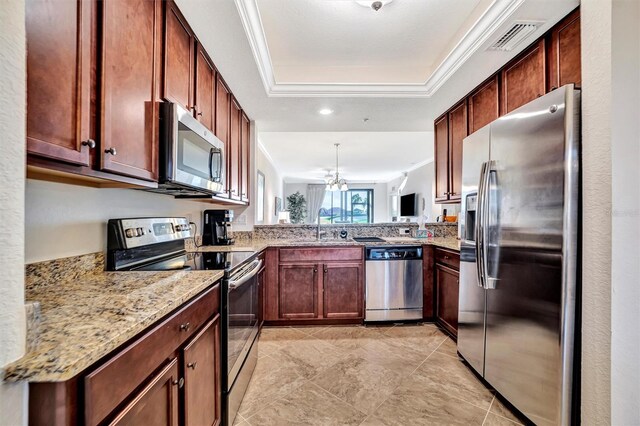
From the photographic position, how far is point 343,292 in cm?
288

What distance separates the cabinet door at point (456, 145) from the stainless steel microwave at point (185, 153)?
2240 millimetres

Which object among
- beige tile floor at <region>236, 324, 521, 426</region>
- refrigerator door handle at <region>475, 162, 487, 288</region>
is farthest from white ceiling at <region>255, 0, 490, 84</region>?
beige tile floor at <region>236, 324, 521, 426</region>

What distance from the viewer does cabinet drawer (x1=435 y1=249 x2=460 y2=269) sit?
2.45 metres

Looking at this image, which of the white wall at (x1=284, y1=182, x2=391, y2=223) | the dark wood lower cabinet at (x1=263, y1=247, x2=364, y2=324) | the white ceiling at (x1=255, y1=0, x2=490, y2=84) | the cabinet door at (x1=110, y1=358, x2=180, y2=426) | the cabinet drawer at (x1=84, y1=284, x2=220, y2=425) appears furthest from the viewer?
the white wall at (x1=284, y1=182, x2=391, y2=223)

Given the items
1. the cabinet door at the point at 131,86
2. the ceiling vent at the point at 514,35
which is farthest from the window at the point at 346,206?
the cabinet door at the point at 131,86

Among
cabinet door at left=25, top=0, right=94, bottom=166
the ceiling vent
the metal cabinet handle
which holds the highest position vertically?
the ceiling vent

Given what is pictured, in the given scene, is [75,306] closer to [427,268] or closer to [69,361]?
[69,361]

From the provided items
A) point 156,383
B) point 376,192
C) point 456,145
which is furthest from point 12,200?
point 376,192

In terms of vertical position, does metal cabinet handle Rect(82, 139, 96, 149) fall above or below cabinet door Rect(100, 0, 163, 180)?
below

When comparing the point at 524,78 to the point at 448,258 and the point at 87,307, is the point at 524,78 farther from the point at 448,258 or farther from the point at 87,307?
the point at 87,307

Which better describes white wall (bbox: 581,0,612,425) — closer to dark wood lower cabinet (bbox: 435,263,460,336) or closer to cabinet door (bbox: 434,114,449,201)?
dark wood lower cabinet (bbox: 435,263,460,336)

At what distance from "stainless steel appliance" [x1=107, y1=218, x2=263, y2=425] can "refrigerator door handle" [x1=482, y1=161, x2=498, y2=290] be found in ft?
4.95

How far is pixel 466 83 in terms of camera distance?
2.31 m

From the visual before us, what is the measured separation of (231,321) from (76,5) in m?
1.42
